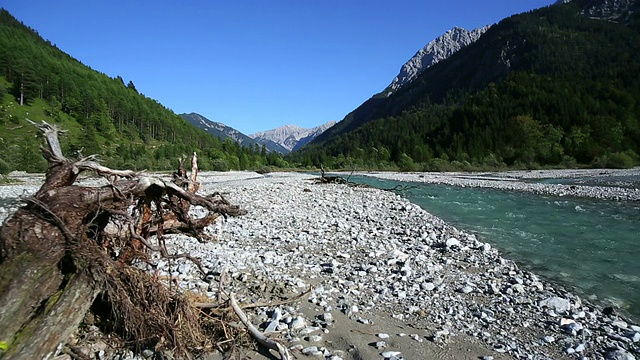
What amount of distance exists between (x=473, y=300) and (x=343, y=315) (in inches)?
102

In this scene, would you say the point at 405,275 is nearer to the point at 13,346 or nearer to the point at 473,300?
the point at 473,300

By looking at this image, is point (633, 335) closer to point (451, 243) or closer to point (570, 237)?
point (451, 243)

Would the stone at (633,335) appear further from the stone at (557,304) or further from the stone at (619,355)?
the stone at (557,304)

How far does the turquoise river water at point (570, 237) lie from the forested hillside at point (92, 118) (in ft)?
223

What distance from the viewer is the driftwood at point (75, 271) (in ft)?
11.9

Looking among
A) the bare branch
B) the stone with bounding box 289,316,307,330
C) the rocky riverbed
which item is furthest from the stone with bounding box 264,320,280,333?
the bare branch

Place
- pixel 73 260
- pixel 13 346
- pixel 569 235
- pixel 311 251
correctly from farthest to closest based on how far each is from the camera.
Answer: pixel 569 235 → pixel 311 251 → pixel 73 260 → pixel 13 346

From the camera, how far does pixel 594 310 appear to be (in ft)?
20.7

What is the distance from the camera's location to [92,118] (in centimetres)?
10906

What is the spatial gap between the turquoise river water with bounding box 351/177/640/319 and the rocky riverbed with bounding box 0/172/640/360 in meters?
1.04

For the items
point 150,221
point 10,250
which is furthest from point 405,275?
point 10,250

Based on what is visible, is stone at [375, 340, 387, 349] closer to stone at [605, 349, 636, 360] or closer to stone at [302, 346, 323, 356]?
stone at [302, 346, 323, 356]

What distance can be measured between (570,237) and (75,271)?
1480cm

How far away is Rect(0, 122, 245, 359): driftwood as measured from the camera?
3.62 m
